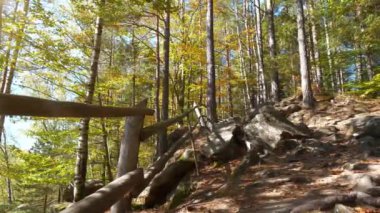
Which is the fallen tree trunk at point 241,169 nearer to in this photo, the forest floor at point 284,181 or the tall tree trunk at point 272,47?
the forest floor at point 284,181

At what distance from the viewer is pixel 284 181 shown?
621 cm

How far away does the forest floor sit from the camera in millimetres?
5227

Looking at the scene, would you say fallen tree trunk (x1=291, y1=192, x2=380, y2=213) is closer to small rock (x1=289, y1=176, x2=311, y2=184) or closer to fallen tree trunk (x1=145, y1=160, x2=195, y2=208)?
small rock (x1=289, y1=176, x2=311, y2=184)

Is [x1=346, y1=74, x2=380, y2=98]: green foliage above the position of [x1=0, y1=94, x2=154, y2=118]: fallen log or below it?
above

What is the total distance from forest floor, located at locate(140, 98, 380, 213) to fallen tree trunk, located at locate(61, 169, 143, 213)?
8.16 ft

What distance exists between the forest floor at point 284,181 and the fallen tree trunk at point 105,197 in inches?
97.9

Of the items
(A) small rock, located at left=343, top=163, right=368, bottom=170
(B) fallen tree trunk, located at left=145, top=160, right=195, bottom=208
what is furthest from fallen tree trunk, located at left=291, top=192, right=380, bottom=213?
(B) fallen tree trunk, located at left=145, top=160, right=195, bottom=208

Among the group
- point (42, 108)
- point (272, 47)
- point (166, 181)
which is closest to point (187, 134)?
point (166, 181)

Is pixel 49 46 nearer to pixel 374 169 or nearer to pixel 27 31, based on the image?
pixel 27 31

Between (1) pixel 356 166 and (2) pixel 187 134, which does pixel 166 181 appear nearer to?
(2) pixel 187 134

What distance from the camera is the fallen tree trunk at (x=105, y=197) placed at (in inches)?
75.0

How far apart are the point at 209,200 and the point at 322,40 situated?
2025cm

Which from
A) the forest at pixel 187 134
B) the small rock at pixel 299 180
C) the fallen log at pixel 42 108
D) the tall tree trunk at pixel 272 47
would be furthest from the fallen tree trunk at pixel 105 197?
the tall tree trunk at pixel 272 47

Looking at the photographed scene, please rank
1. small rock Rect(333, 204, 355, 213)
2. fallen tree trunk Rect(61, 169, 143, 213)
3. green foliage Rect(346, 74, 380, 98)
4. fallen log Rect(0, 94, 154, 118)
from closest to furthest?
fallen log Rect(0, 94, 154, 118) → fallen tree trunk Rect(61, 169, 143, 213) → small rock Rect(333, 204, 355, 213) → green foliage Rect(346, 74, 380, 98)
